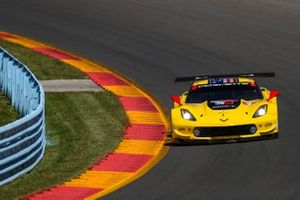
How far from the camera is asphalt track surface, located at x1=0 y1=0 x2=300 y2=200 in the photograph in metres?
17.9

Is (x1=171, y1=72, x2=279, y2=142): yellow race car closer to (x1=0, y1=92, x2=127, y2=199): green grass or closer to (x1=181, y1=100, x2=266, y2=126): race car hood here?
(x1=181, y1=100, x2=266, y2=126): race car hood

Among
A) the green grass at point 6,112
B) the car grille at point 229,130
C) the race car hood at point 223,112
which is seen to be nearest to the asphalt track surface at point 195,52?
the car grille at point 229,130

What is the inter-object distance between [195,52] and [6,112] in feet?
23.3

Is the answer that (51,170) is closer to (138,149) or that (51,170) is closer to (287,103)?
(138,149)

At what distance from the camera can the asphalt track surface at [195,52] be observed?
17.9 metres

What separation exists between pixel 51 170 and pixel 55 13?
16.2 m

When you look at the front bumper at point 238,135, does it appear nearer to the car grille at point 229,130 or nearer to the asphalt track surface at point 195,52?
the car grille at point 229,130

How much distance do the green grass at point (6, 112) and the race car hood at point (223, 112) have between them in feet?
15.6

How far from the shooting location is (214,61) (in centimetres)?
2867

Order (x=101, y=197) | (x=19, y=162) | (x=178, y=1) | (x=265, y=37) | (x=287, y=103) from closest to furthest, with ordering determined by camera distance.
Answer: (x=101, y=197) < (x=19, y=162) < (x=287, y=103) < (x=265, y=37) < (x=178, y=1)

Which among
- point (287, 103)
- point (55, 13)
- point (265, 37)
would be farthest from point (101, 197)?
point (55, 13)

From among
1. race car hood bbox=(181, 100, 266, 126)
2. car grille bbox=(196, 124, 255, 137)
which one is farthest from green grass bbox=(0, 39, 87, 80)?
car grille bbox=(196, 124, 255, 137)

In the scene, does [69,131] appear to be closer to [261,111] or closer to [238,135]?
[238,135]

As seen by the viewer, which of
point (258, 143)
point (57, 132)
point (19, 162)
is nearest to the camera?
point (19, 162)
